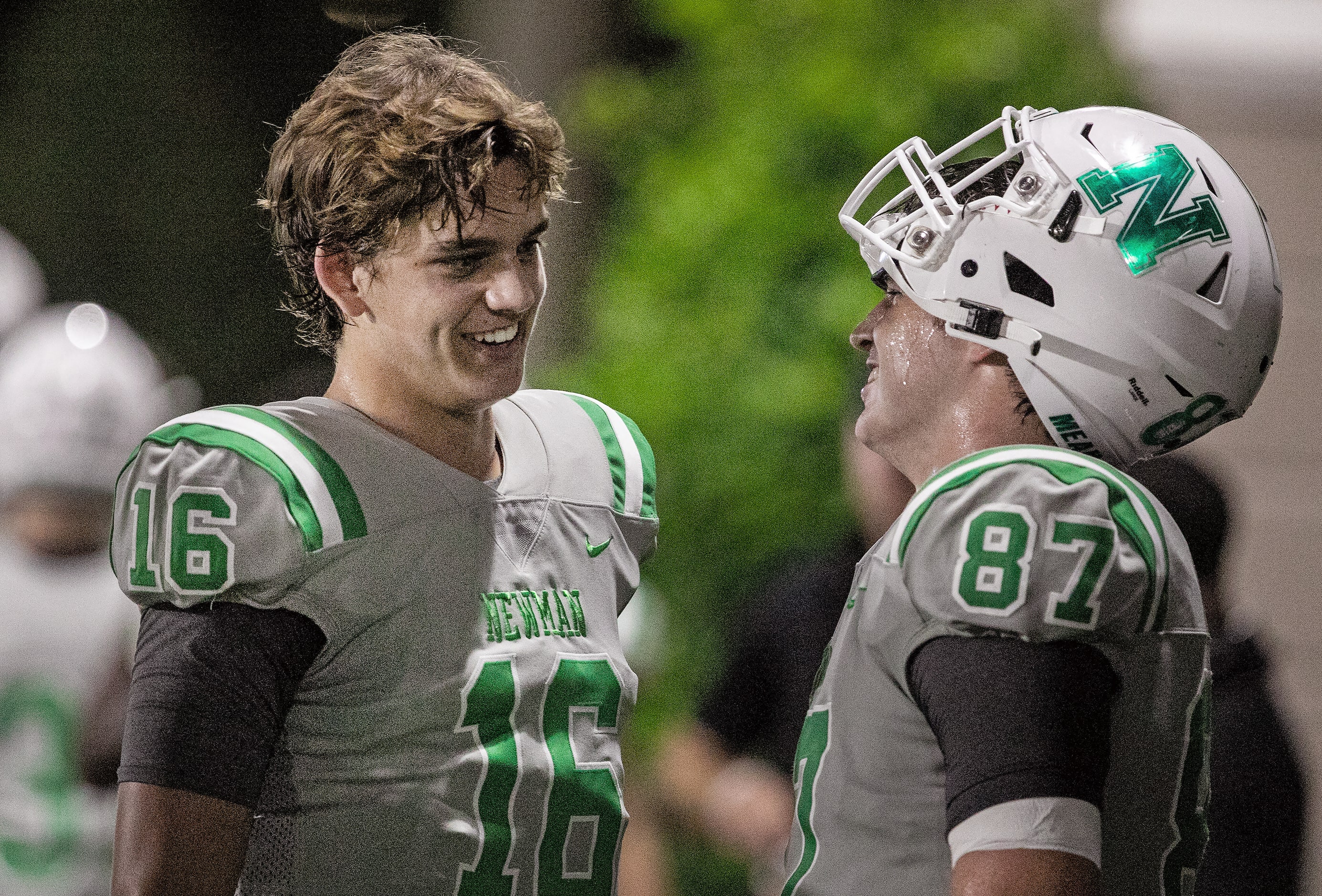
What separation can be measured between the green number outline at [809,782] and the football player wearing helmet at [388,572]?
0.87ft

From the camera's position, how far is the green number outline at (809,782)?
166cm

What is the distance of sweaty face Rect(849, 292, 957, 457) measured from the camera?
1.78m

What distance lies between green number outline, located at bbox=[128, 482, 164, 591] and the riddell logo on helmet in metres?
1.02

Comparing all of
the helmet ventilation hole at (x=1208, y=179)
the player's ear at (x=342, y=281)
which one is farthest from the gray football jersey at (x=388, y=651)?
the helmet ventilation hole at (x=1208, y=179)

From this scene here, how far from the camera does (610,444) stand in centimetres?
207

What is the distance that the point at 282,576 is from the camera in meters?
1.64

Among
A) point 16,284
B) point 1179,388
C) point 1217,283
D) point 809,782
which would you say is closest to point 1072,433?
point 1179,388

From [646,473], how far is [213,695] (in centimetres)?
71

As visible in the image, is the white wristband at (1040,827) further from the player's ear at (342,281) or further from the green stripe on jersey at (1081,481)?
the player's ear at (342,281)

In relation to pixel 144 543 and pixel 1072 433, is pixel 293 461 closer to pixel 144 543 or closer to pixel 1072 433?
pixel 144 543

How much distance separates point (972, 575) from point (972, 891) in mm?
298

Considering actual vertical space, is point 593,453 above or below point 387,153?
below

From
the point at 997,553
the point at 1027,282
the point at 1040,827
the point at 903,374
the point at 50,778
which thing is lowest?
the point at 50,778

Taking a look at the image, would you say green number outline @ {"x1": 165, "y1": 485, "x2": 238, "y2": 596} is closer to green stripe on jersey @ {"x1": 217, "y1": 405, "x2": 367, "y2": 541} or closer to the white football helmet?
green stripe on jersey @ {"x1": 217, "y1": 405, "x2": 367, "y2": 541}
